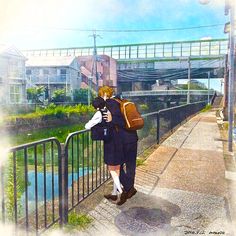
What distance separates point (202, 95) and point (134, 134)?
48.6m

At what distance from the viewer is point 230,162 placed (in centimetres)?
585

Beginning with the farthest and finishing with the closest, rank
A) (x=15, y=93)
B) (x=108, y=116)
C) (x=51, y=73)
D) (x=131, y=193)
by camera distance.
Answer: (x=51, y=73)
(x=15, y=93)
(x=131, y=193)
(x=108, y=116)

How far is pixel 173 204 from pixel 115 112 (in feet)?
4.87

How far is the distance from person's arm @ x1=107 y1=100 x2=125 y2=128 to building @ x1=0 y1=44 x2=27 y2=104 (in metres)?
24.4

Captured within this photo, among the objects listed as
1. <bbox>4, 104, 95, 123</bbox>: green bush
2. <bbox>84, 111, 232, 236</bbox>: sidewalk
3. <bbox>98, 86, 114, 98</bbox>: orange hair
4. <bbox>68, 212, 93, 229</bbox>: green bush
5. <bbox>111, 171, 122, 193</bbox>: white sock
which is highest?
<bbox>98, 86, 114, 98</bbox>: orange hair

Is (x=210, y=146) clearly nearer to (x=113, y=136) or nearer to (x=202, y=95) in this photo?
(x=113, y=136)

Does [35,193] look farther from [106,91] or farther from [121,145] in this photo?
[106,91]

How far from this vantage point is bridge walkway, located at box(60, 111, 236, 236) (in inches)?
117

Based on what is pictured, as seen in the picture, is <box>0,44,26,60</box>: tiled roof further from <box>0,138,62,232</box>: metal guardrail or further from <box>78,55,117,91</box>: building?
<box>0,138,62,232</box>: metal guardrail

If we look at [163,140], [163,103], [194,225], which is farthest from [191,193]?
[163,103]

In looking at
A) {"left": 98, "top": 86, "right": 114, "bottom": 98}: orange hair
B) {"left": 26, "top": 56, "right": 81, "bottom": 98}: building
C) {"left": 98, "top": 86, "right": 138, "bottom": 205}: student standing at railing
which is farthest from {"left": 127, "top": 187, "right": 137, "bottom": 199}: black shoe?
{"left": 26, "top": 56, "right": 81, "bottom": 98}: building

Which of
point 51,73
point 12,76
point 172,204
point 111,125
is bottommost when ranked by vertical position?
point 172,204

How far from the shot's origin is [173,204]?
142 inches

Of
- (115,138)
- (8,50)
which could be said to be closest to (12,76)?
(8,50)
